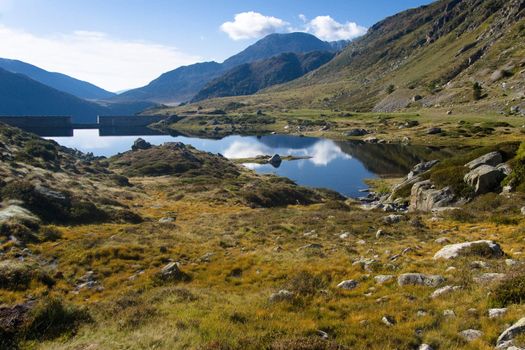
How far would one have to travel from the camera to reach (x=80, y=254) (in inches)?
920

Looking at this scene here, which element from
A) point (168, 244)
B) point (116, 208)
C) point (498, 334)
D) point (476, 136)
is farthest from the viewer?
point (476, 136)

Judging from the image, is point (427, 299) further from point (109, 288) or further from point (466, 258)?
point (109, 288)

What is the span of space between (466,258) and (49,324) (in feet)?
53.8

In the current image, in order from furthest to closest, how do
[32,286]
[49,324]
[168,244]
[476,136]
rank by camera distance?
[476,136]
[168,244]
[32,286]
[49,324]

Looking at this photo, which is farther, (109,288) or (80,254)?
(80,254)

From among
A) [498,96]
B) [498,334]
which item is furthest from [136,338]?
[498,96]

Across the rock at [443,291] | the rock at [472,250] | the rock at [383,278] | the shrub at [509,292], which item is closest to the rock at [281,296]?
the rock at [383,278]

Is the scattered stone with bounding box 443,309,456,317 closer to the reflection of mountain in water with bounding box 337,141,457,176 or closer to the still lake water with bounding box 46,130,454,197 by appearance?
the still lake water with bounding box 46,130,454,197

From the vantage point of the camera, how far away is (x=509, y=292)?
11562 mm

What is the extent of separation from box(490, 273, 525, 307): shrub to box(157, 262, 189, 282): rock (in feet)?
43.9

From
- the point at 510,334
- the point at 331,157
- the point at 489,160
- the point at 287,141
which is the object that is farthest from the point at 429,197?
the point at 287,141

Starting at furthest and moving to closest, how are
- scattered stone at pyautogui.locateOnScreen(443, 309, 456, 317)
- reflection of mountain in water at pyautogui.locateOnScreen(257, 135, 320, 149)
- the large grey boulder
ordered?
1. reflection of mountain in water at pyautogui.locateOnScreen(257, 135, 320, 149)
2. the large grey boulder
3. scattered stone at pyautogui.locateOnScreen(443, 309, 456, 317)

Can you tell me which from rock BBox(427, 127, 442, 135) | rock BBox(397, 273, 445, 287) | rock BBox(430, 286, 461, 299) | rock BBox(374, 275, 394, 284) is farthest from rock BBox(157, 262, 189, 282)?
rock BBox(427, 127, 442, 135)

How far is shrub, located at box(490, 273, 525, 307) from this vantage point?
37.2 feet
